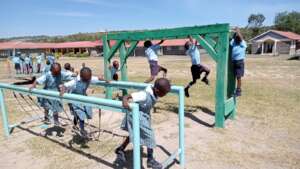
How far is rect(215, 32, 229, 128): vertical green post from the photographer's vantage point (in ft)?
14.5

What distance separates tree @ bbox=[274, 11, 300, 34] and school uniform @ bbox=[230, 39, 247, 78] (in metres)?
62.8

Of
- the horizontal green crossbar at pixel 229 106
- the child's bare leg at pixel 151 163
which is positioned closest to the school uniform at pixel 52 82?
the child's bare leg at pixel 151 163

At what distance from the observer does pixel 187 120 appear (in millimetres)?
5316

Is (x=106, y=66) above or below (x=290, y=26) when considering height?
below

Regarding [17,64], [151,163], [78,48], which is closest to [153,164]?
[151,163]

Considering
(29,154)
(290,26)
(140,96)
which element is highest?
(290,26)

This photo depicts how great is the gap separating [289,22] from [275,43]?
27.2 m

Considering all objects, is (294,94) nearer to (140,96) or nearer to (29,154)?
(140,96)

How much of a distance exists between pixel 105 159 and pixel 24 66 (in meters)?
14.6

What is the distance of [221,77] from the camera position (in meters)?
4.58

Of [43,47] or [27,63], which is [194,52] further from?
[43,47]

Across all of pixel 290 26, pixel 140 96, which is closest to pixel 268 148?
pixel 140 96

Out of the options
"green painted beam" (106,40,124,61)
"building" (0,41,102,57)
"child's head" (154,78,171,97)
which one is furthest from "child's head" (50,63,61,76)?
"building" (0,41,102,57)

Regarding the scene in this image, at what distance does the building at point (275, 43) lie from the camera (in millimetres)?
39594
